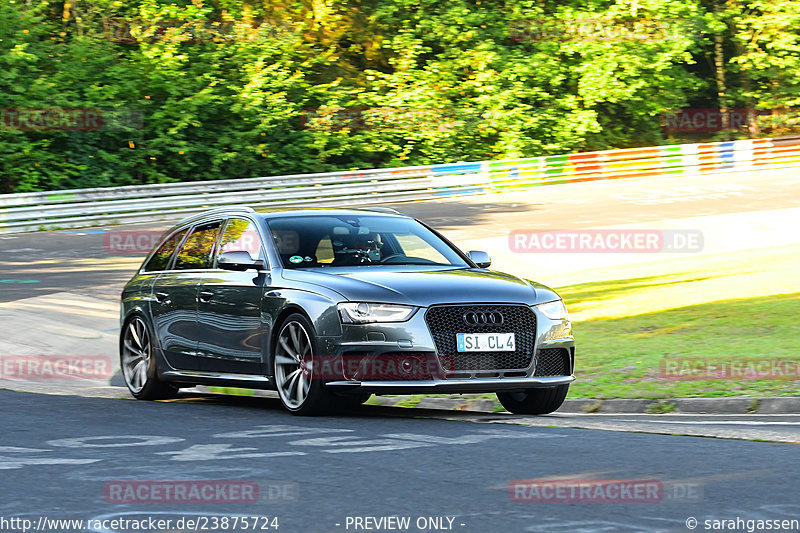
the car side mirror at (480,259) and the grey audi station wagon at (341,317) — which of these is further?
the car side mirror at (480,259)

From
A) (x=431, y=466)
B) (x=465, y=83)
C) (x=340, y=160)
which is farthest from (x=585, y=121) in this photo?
(x=431, y=466)

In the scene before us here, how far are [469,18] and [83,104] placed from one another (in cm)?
1506

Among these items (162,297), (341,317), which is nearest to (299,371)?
(341,317)

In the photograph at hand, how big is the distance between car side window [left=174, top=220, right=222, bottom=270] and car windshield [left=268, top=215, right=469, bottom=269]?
88 centimetres

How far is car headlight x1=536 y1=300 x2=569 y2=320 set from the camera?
31.0 ft

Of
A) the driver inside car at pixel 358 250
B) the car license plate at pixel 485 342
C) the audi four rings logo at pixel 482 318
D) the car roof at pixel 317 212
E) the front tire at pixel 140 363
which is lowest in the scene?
the front tire at pixel 140 363

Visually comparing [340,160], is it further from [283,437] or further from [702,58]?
[283,437]

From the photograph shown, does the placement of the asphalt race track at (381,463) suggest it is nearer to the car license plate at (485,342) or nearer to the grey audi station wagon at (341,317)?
the grey audi station wagon at (341,317)

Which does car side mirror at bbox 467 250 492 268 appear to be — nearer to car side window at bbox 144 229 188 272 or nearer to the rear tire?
the rear tire

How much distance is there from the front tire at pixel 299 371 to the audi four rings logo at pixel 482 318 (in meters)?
1.13

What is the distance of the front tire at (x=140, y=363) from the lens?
1140 centimetres

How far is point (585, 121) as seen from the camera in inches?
1820

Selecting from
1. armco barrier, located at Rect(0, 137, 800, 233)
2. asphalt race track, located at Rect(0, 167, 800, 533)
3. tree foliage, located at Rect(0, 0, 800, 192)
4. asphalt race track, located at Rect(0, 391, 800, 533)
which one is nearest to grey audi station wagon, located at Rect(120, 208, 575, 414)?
asphalt race track, located at Rect(0, 167, 800, 533)

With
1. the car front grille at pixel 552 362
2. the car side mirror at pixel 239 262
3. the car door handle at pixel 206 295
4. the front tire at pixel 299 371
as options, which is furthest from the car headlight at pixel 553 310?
the car door handle at pixel 206 295
